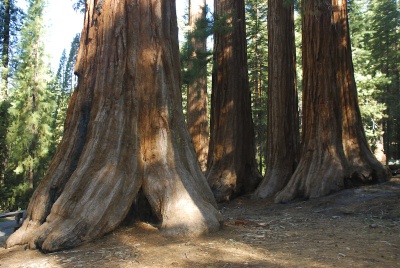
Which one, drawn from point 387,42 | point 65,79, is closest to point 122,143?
point 387,42

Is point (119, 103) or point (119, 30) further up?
point (119, 30)

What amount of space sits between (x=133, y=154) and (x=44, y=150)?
20.2 m

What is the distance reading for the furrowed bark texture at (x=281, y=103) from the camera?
11273 mm

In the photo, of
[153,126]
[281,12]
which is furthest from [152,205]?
[281,12]

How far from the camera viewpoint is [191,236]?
16.2 ft

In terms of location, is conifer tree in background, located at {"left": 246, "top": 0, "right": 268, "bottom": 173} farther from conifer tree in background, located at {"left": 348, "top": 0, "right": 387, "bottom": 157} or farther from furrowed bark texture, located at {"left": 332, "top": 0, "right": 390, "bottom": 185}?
furrowed bark texture, located at {"left": 332, "top": 0, "right": 390, "bottom": 185}

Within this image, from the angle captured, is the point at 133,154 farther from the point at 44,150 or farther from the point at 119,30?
the point at 44,150

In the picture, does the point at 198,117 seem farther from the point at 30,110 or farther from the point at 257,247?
the point at 30,110

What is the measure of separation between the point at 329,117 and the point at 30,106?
19.9m

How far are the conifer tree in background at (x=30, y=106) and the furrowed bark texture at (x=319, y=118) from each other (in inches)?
725

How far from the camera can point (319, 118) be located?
9.84 meters

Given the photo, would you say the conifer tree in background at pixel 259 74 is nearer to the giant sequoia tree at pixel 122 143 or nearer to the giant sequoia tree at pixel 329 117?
the giant sequoia tree at pixel 329 117

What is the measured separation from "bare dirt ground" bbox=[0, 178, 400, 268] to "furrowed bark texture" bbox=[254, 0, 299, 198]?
4360mm

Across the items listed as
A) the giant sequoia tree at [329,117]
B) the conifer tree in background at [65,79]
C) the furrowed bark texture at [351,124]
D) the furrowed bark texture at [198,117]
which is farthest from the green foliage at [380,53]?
the conifer tree in background at [65,79]
